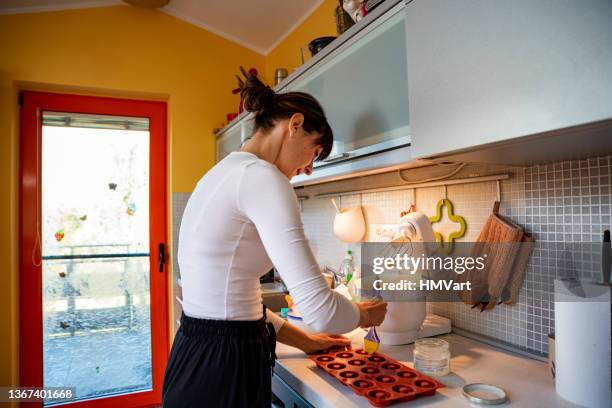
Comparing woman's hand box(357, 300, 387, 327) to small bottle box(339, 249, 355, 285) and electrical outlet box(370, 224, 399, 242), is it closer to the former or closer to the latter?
electrical outlet box(370, 224, 399, 242)

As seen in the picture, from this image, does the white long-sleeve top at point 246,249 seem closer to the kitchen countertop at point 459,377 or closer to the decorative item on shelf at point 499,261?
the kitchen countertop at point 459,377

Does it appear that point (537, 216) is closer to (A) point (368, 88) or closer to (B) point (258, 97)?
(A) point (368, 88)

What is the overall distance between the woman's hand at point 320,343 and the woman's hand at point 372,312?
16cm

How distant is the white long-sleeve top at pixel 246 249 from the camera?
0.87 meters

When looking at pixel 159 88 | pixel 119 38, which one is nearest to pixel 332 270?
pixel 159 88

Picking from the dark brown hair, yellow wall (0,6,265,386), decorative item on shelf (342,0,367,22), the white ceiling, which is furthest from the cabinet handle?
yellow wall (0,6,265,386)

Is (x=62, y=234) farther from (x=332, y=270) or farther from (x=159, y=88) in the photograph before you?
(x=332, y=270)

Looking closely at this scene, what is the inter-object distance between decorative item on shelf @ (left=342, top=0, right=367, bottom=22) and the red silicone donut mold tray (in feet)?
3.43

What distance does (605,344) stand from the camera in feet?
2.59

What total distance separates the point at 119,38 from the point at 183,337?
2.39 metres

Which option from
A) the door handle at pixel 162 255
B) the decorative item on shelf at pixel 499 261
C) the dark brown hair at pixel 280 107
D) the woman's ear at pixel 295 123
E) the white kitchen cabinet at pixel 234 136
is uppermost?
the white kitchen cabinet at pixel 234 136

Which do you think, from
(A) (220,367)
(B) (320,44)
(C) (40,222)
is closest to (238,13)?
(B) (320,44)

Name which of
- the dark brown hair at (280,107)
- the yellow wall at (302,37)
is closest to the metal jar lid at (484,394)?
the dark brown hair at (280,107)

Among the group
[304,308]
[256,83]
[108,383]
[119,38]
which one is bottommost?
[108,383]
